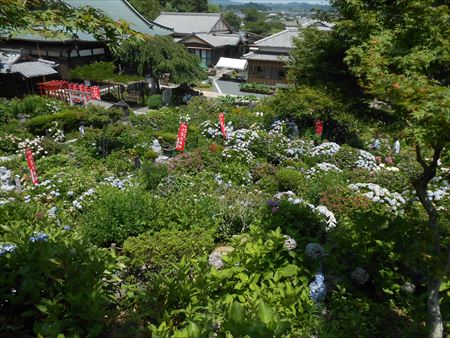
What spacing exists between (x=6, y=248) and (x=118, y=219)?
8.16 ft

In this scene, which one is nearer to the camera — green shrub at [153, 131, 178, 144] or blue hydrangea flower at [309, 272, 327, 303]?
blue hydrangea flower at [309, 272, 327, 303]

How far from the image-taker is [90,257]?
17.1 ft

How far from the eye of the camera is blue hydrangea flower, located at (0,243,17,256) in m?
5.11

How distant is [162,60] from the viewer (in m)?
24.0

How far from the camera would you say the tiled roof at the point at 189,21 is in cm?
4716

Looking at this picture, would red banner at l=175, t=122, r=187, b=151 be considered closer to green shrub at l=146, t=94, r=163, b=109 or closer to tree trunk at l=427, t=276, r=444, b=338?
tree trunk at l=427, t=276, r=444, b=338

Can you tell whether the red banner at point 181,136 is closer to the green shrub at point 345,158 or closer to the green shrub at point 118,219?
the green shrub at point 118,219

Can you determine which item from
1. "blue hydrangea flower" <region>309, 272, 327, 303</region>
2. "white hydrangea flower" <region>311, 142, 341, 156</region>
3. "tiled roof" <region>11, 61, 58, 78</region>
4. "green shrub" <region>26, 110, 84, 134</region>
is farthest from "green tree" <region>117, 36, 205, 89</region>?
"blue hydrangea flower" <region>309, 272, 327, 303</region>

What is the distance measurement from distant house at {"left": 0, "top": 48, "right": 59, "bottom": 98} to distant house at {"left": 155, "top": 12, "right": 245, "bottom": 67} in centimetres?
2101

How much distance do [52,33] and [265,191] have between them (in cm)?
790

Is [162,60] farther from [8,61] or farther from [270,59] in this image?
[270,59]

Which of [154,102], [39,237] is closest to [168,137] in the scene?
[154,102]

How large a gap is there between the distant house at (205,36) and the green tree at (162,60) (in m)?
15.8

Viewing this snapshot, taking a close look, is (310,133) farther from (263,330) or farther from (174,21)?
(174,21)
